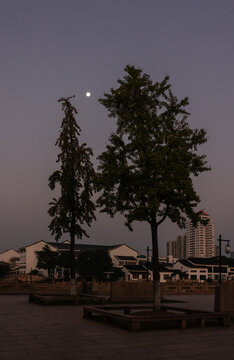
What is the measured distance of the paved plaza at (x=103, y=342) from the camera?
10.3 meters

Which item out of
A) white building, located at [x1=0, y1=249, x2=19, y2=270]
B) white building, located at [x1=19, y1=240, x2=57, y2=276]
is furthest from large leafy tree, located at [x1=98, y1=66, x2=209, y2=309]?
white building, located at [x1=0, y1=249, x2=19, y2=270]

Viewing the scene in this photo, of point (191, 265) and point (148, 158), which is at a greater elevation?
point (148, 158)

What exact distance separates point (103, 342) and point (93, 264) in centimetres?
7657

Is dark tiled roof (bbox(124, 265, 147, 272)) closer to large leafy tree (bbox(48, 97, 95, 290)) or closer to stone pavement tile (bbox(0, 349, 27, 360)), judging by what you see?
large leafy tree (bbox(48, 97, 95, 290))

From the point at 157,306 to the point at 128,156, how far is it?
6992 millimetres

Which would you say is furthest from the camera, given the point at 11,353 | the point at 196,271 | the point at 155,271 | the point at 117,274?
the point at 196,271

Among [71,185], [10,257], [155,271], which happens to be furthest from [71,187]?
[10,257]

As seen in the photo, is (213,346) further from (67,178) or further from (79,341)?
(67,178)

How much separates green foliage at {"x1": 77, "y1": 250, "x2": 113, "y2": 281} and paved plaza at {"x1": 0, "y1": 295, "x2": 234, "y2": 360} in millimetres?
71033

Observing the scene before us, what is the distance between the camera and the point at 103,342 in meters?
12.2

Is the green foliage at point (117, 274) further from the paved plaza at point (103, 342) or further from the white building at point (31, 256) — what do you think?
the paved plaza at point (103, 342)

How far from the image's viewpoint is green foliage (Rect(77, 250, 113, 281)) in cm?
8669

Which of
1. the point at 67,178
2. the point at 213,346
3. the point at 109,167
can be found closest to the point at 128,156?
the point at 109,167

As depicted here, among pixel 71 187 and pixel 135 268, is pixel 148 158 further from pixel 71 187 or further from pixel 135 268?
pixel 135 268
